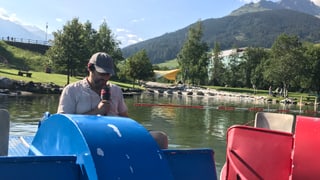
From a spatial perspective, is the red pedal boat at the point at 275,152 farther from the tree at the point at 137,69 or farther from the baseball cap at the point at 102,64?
the tree at the point at 137,69

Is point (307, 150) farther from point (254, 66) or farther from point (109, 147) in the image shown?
point (254, 66)

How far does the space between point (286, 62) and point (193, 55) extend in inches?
1306

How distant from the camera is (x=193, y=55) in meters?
115

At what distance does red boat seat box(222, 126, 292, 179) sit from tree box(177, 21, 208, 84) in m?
105

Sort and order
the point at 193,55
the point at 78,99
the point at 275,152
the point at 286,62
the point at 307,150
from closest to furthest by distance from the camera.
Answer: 1. the point at 78,99
2. the point at 307,150
3. the point at 275,152
4. the point at 286,62
5. the point at 193,55

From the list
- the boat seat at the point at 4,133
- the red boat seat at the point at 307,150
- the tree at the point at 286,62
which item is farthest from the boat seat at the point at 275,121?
the tree at the point at 286,62

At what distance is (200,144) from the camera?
17.5 metres

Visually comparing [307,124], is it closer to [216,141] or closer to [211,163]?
[211,163]

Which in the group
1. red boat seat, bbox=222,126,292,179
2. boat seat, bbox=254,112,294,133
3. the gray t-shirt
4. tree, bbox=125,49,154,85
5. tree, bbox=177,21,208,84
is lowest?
red boat seat, bbox=222,126,292,179

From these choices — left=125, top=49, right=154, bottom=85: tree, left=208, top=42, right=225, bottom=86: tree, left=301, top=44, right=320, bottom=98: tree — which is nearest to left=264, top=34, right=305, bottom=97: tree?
left=301, top=44, right=320, bottom=98: tree

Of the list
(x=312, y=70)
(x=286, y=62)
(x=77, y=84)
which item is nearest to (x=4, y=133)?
(x=77, y=84)

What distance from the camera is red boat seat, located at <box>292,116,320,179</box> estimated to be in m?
6.85

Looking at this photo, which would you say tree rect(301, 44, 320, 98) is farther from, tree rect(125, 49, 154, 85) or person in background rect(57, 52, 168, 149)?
person in background rect(57, 52, 168, 149)

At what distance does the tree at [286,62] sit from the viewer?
85250 millimetres
